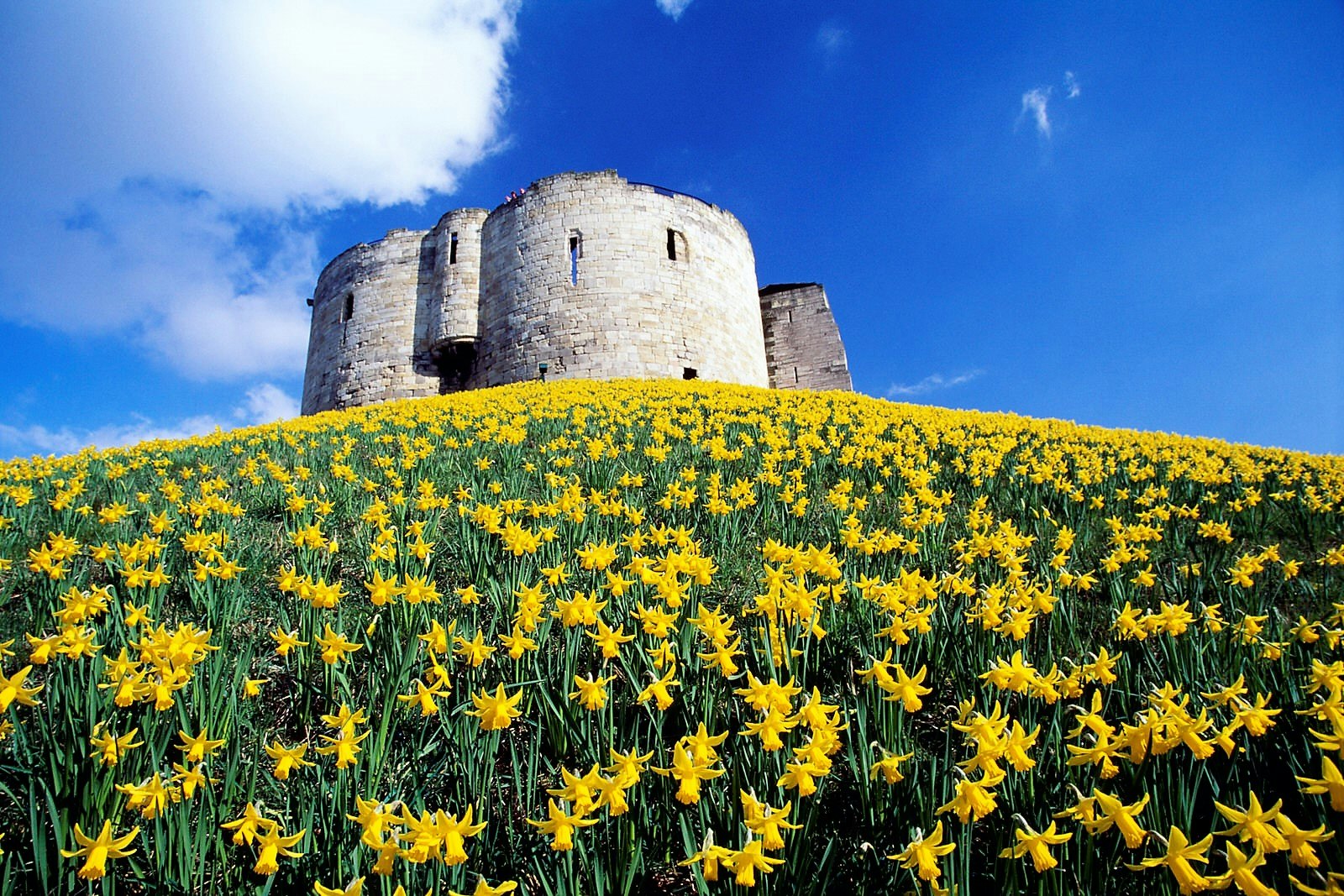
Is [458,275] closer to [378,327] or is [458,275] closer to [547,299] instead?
[378,327]

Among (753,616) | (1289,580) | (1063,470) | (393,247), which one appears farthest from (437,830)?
(393,247)

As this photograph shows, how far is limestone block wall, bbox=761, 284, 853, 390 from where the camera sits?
26.1m

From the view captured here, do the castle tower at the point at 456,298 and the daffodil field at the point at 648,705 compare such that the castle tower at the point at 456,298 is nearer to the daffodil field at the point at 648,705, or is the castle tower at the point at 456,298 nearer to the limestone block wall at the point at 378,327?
the limestone block wall at the point at 378,327

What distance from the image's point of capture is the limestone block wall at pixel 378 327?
21.5 m

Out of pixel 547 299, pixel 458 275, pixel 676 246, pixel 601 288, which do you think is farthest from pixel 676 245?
pixel 458 275

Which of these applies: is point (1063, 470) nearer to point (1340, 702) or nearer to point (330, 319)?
point (1340, 702)

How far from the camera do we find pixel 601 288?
776 inches

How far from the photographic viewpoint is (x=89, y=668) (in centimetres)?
204

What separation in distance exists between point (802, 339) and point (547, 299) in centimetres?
1222

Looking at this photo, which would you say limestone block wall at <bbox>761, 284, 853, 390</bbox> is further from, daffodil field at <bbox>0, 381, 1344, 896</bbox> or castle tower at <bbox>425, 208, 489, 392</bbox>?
daffodil field at <bbox>0, 381, 1344, 896</bbox>

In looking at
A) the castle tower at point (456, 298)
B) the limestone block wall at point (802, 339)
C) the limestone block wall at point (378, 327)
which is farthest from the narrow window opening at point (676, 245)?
the limestone block wall at point (378, 327)

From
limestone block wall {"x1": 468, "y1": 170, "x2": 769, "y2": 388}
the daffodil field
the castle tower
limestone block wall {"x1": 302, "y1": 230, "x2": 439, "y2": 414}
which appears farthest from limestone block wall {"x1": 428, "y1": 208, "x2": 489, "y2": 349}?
the daffodil field

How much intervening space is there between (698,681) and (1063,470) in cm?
522

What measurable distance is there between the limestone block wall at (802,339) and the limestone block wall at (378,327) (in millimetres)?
14203
